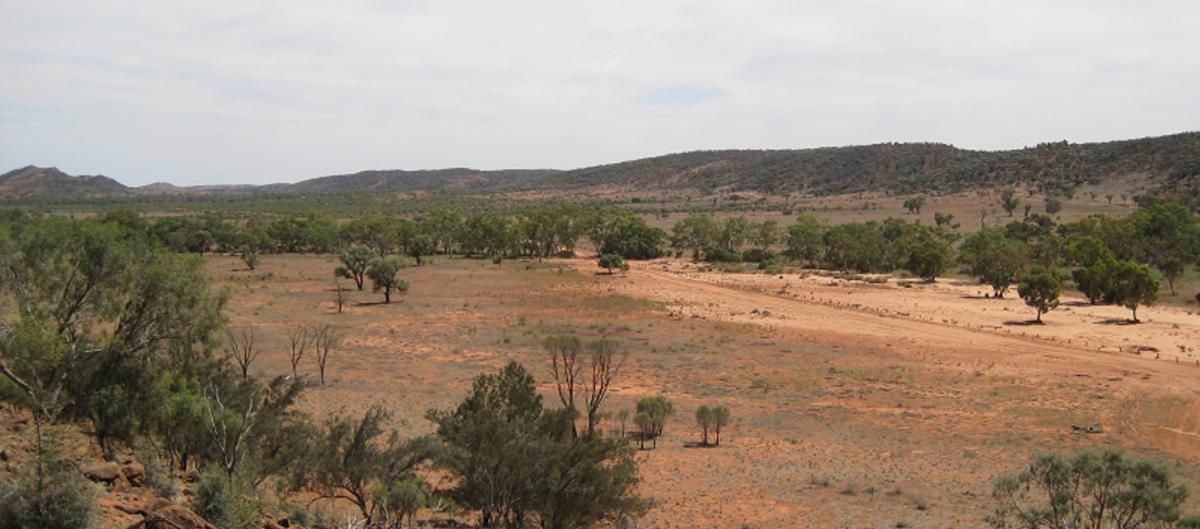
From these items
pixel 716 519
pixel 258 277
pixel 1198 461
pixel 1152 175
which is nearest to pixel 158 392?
pixel 716 519

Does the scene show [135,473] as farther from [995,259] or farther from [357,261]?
[995,259]

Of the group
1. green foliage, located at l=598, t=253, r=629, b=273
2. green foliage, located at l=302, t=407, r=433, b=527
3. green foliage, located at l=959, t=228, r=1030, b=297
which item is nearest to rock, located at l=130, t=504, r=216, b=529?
green foliage, located at l=302, t=407, r=433, b=527

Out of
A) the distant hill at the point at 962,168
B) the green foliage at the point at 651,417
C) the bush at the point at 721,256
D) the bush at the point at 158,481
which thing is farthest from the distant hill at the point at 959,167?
the bush at the point at 158,481

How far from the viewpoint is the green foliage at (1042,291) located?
45.4m

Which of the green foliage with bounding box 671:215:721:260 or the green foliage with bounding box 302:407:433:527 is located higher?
the green foliage with bounding box 671:215:721:260

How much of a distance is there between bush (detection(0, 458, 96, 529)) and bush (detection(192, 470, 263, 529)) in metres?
2.22

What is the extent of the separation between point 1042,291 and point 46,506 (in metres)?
48.6

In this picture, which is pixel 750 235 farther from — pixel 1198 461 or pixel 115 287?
pixel 115 287

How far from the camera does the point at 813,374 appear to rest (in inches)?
1330

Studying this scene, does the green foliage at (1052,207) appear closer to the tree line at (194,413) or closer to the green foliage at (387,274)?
the green foliage at (387,274)

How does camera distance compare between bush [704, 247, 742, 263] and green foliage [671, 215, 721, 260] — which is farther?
green foliage [671, 215, 721, 260]

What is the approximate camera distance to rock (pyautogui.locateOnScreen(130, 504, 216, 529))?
1004 cm

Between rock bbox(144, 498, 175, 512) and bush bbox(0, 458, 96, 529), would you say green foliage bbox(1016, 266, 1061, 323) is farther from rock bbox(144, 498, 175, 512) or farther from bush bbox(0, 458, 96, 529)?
bush bbox(0, 458, 96, 529)

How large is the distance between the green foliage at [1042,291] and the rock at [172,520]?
152 feet
